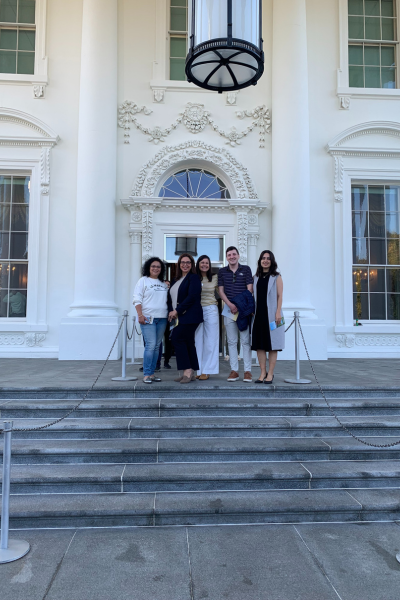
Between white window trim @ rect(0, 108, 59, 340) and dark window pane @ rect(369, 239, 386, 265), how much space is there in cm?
715

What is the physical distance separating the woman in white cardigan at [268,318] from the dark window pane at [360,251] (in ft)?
16.0

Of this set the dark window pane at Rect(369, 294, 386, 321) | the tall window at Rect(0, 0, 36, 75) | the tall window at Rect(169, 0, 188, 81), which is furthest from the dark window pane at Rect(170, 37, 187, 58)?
the dark window pane at Rect(369, 294, 386, 321)

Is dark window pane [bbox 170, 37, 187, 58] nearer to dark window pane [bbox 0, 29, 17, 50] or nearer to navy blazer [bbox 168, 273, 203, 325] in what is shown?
dark window pane [bbox 0, 29, 17, 50]

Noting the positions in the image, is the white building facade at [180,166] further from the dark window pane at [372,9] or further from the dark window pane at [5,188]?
the dark window pane at [372,9]

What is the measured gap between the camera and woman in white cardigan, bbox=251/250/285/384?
5793 mm

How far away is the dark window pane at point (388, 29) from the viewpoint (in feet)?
34.5

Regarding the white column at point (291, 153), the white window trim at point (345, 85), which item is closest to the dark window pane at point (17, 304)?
the white column at point (291, 153)

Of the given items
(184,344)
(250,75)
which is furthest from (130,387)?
(250,75)

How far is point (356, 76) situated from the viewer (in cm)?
1036

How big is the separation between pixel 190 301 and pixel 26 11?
8524 mm

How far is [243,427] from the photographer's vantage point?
15.1 ft

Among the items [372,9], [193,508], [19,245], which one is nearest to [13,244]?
[19,245]

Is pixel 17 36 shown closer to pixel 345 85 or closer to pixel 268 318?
pixel 345 85

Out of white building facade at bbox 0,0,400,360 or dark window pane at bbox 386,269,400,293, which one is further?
dark window pane at bbox 386,269,400,293
